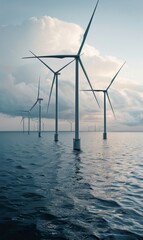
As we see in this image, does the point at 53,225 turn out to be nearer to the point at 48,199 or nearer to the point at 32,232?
the point at 32,232

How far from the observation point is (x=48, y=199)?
50.2ft

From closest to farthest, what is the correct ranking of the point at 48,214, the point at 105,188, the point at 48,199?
1. the point at 48,214
2. the point at 48,199
3. the point at 105,188

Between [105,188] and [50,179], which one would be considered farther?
[50,179]

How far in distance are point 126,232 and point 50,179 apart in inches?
494

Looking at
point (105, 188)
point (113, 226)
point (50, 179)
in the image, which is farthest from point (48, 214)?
point (50, 179)

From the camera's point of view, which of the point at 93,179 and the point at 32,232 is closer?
the point at 32,232

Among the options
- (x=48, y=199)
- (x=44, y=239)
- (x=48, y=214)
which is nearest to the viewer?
(x=44, y=239)

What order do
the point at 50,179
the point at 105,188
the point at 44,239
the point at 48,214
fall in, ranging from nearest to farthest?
1. the point at 44,239
2. the point at 48,214
3. the point at 105,188
4. the point at 50,179

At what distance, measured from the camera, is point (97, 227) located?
424 inches

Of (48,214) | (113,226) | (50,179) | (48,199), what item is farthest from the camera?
(50,179)

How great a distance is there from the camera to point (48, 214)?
12.4m

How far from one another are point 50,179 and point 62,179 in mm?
1193

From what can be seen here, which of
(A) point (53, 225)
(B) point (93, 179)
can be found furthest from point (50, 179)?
(A) point (53, 225)

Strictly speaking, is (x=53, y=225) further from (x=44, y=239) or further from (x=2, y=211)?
(x=2, y=211)
